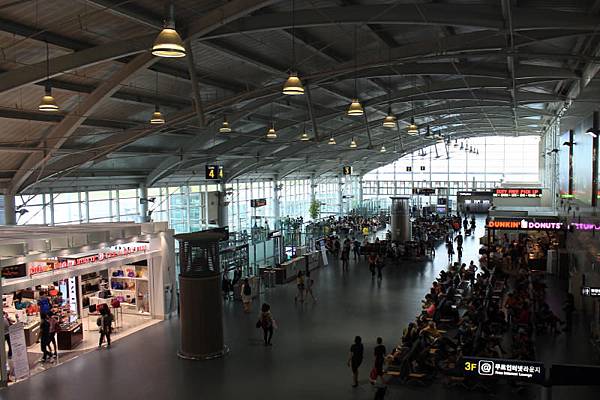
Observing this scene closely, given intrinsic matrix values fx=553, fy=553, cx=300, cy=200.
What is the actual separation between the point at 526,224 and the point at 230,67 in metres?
11.0

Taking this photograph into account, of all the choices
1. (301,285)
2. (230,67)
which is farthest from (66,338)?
(230,67)

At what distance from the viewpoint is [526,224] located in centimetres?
1812

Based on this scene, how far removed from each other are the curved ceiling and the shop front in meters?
3.91

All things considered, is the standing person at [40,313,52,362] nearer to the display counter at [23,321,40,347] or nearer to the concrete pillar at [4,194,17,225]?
the display counter at [23,321,40,347]

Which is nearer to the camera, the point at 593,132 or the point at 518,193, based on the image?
the point at 593,132

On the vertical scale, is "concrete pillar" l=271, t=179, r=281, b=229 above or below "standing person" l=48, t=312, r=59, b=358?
above

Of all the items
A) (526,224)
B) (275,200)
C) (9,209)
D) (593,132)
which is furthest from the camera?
(275,200)

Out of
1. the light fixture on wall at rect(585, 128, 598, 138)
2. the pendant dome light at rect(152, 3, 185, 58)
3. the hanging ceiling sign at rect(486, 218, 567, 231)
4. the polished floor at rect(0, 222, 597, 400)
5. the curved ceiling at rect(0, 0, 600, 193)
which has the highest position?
the curved ceiling at rect(0, 0, 600, 193)

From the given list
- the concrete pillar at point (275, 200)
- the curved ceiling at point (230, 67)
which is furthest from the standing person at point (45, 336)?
the concrete pillar at point (275, 200)

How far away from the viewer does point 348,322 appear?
1470cm

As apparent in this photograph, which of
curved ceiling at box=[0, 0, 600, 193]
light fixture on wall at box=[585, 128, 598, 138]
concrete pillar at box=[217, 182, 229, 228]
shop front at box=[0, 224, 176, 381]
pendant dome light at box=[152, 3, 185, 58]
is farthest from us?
concrete pillar at box=[217, 182, 229, 228]

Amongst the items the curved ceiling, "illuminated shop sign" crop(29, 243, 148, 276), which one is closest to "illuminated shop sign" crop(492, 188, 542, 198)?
the curved ceiling

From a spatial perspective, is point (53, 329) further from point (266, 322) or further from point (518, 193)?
point (518, 193)

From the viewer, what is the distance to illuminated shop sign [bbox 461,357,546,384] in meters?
6.64
